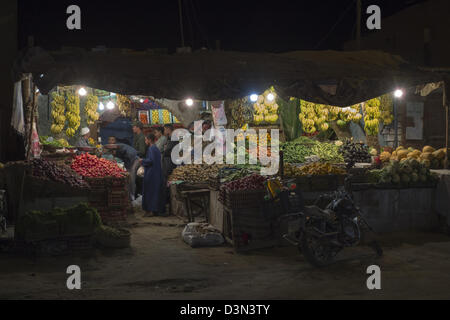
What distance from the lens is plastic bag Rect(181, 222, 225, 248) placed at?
8492 mm

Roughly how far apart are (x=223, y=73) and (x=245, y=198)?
7.79ft

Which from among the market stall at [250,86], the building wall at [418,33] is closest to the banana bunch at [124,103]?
the market stall at [250,86]

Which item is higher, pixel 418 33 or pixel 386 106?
pixel 418 33

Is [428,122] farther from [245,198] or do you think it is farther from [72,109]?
[72,109]

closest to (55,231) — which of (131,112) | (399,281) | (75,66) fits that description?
(75,66)

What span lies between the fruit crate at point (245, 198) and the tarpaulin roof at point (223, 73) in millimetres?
2053

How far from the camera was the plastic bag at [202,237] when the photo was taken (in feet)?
27.9

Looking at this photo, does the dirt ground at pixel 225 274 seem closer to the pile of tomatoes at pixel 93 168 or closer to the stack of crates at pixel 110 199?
the stack of crates at pixel 110 199

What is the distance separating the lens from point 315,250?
7152 mm

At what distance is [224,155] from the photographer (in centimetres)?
1245

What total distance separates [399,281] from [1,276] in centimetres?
511

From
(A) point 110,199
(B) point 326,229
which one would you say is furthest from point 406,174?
(A) point 110,199
